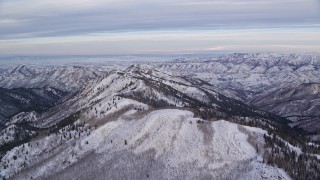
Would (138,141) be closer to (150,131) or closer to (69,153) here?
(150,131)

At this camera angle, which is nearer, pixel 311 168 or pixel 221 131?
pixel 311 168

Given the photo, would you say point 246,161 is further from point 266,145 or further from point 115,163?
point 115,163

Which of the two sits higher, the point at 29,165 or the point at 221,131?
the point at 221,131

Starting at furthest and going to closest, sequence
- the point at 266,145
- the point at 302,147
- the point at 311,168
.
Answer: the point at 302,147, the point at 266,145, the point at 311,168

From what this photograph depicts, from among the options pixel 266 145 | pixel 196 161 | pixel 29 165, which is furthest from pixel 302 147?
pixel 29 165

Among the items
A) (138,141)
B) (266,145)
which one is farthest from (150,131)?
(266,145)

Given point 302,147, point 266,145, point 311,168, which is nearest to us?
point 311,168
